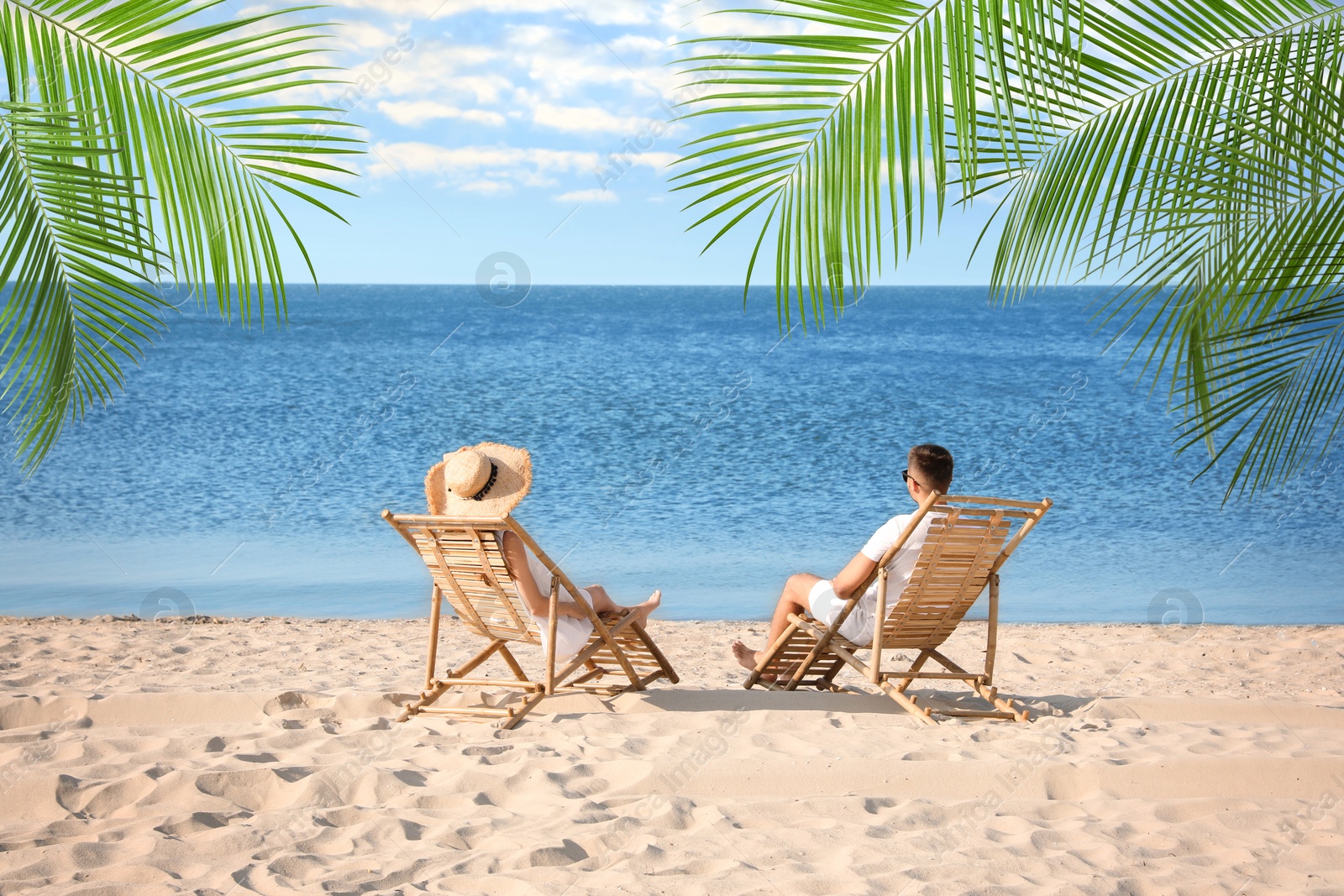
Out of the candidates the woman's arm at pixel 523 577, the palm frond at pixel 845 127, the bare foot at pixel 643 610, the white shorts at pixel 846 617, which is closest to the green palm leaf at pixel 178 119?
A: the palm frond at pixel 845 127

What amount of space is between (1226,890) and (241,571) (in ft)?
27.3

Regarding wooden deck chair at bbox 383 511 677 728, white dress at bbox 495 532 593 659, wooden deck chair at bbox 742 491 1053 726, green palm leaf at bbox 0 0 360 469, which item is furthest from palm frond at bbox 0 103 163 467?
wooden deck chair at bbox 742 491 1053 726

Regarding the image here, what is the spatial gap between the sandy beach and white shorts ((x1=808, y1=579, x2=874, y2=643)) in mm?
271

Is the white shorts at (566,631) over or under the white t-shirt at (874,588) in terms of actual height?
under

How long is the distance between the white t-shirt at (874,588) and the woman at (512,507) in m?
0.75

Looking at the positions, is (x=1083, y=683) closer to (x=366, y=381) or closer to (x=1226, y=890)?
(x=1226, y=890)

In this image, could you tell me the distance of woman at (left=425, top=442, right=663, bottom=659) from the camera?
160 inches

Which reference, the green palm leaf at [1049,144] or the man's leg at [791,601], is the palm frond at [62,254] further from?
the man's leg at [791,601]

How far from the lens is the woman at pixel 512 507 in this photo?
4.06m

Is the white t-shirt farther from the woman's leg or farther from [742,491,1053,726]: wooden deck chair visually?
the woman's leg

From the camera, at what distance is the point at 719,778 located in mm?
3344

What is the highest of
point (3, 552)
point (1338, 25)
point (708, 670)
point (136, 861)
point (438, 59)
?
point (438, 59)

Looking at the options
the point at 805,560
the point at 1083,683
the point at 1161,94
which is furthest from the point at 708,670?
the point at 805,560

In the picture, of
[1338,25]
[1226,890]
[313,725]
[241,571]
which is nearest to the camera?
[1338,25]
